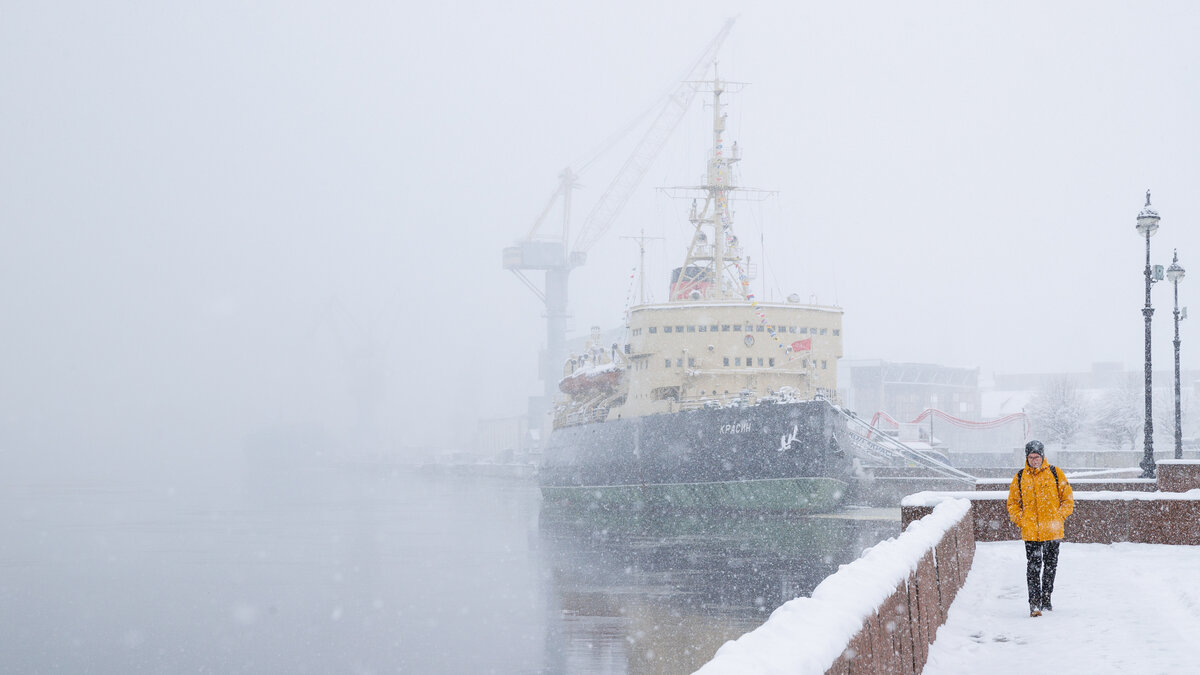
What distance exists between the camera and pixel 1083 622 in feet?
36.2

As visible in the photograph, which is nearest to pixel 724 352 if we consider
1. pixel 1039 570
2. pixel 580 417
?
pixel 580 417

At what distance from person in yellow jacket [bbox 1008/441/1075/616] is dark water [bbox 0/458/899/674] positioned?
285 inches

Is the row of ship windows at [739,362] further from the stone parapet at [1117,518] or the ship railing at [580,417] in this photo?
the stone parapet at [1117,518]

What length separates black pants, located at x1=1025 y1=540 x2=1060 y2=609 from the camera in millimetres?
11383

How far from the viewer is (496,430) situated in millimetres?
176750

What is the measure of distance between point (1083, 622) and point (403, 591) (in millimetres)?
21079

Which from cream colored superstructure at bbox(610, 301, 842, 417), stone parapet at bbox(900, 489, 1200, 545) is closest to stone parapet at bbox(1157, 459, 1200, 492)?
stone parapet at bbox(900, 489, 1200, 545)

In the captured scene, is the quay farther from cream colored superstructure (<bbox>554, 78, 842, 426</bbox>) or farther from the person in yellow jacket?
cream colored superstructure (<bbox>554, 78, 842, 426</bbox>)

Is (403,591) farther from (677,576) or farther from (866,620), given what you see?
(866,620)

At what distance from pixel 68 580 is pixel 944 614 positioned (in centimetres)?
2877

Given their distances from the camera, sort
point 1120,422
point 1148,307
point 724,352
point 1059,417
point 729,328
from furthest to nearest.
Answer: point 1059,417
point 1120,422
point 724,352
point 729,328
point 1148,307

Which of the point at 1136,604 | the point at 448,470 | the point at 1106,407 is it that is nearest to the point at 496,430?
the point at 448,470

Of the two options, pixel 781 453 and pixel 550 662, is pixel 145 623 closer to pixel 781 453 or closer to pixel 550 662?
pixel 550 662

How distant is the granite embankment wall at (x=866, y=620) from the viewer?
444 cm
